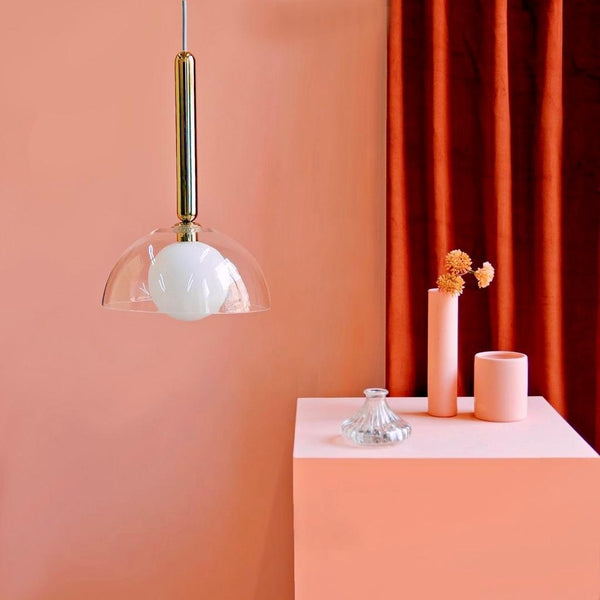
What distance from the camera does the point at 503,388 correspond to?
5.04ft

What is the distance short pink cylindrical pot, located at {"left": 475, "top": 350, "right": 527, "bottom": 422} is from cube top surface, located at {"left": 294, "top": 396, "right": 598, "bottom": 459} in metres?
0.02

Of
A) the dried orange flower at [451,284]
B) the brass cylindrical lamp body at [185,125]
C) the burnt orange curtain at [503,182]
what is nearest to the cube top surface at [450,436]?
the burnt orange curtain at [503,182]

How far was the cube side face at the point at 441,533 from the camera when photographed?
1.37 m

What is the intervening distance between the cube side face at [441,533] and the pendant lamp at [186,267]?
46 cm

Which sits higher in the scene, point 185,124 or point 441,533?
point 185,124

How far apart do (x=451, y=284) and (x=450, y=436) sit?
304 mm

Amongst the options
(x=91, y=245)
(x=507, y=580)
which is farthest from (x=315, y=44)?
(x=507, y=580)

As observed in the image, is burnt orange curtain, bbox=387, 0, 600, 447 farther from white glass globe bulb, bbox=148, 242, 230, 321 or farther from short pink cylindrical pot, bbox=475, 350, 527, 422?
white glass globe bulb, bbox=148, 242, 230, 321

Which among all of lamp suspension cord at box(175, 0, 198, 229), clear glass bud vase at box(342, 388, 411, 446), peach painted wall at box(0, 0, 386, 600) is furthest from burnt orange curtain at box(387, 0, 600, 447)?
lamp suspension cord at box(175, 0, 198, 229)

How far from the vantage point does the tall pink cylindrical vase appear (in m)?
1.58

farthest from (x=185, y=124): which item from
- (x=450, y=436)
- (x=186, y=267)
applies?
(x=450, y=436)

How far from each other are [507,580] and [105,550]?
100 cm

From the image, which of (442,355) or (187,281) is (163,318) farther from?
(187,281)

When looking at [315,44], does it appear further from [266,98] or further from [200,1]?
[200,1]
